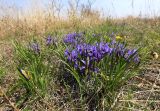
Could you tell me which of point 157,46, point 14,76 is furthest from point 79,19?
point 14,76

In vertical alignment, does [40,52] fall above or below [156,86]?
above

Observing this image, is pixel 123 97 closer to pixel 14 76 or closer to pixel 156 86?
pixel 156 86

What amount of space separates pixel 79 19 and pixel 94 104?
3540 millimetres

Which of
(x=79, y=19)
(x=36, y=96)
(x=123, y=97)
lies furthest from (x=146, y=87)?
(x=79, y=19)

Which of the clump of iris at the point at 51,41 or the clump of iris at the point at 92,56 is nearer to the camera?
the clump of iris at the point at 92,56

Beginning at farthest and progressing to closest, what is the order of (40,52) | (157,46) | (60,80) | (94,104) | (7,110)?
(157,46) < (40,52) < (60,80) < (7,110) < (94,104)

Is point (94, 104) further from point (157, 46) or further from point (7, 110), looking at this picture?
point (157, 46)

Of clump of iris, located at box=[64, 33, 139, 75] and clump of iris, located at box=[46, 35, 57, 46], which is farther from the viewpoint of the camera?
clump of iris, located at box=[46, 35, 57, 46]

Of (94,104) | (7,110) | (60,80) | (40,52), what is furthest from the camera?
(40,52)

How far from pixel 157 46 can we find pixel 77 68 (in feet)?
4.90

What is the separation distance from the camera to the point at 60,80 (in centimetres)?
259

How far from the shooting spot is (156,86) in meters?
2.44

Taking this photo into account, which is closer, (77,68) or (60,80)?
(77,68)

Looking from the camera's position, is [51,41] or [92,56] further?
[51,41]
